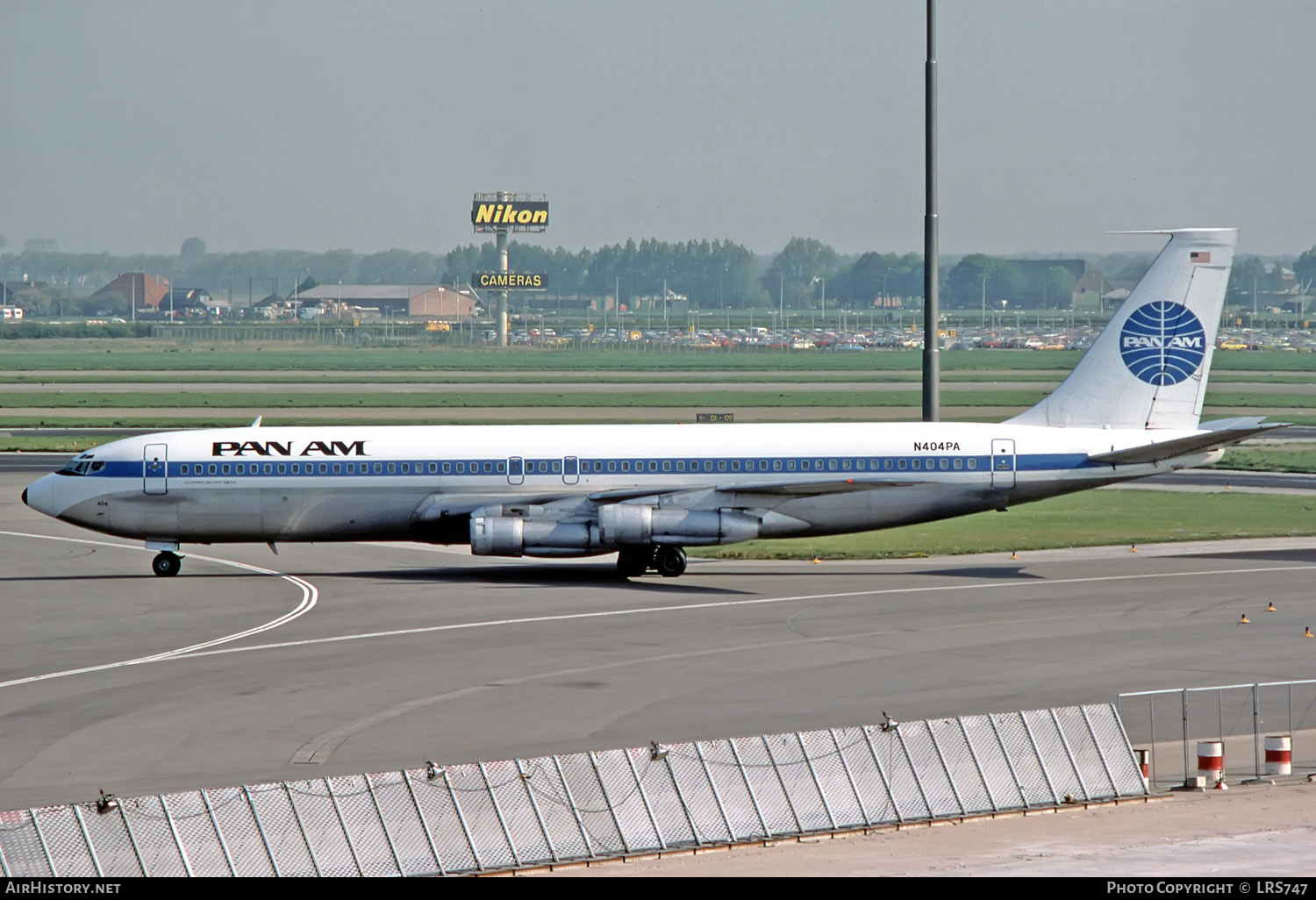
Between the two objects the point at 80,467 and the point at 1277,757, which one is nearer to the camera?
the point at 1277,757

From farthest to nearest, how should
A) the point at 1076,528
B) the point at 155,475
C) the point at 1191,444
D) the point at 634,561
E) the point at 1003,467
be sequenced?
1. the point at 1076,528
2. the point at 634,561
3. the point at 1003,467
4. the point at 155,475
5. the point at 1191,444

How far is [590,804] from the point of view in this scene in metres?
19.4

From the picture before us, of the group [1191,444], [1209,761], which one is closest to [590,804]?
[1209,761]

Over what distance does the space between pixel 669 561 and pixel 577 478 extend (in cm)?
352

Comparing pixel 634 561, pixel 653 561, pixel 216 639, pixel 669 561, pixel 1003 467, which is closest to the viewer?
pixel 216 639

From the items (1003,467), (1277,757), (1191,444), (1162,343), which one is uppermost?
(1162,343)

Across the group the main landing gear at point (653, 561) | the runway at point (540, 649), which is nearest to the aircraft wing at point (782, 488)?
the main landing gear at point (653, 561)

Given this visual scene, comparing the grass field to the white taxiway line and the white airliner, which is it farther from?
the white taxiway line

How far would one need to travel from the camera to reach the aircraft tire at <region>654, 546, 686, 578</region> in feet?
148

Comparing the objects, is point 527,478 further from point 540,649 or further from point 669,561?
point 540,649

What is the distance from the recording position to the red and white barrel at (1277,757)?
23391mm
